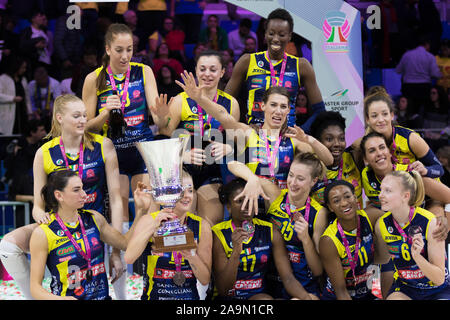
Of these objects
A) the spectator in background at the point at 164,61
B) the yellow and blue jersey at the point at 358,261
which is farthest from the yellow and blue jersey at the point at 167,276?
the spectator in background at the point at 164,61

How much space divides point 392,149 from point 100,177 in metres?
2.22

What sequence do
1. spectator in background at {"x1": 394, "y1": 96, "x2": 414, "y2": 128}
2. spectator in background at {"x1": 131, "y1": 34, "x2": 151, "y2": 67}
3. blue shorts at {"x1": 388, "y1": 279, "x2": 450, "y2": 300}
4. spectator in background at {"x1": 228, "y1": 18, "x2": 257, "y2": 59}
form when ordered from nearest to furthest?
blue shorts at {"x1": 388, "y1": 279, "x2": 450, "y2": 300}
spectator in background at {"x1": 131, "y1": 34, "x2": 151, "y2": 67}
spectator in background at {"x1": 394, "y1": 96, "x2": 414, "y2": 128}
spectator in background at {"x1": 228, "y1": 18, "x2": 257, "y2": 59}

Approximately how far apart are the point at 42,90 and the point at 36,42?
0.65 m

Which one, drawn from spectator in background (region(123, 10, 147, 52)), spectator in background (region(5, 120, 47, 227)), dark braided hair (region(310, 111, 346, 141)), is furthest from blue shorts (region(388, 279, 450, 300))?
spectator in background (region(123, 10, 147, 52))

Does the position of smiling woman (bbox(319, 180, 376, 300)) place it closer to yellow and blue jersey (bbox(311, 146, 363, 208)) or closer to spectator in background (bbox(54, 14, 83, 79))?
yellow and blue jersey (bbox(311, 146, 363, 208))

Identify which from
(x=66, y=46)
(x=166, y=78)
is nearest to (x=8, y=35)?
(x=66, y=46)

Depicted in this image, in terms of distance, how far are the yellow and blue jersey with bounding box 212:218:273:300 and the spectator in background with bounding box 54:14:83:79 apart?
3797 millimetres

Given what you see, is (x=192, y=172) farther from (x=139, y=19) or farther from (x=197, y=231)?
(x=139, y=19)

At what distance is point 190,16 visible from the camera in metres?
8.73

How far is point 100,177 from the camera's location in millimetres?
5031

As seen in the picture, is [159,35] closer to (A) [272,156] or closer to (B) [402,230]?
(A) [272,156]

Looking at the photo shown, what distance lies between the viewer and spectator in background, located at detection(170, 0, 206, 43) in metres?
8.69
